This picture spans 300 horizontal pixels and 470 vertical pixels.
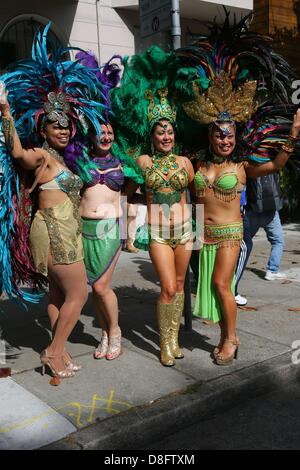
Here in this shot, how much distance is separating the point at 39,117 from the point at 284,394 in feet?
8.67

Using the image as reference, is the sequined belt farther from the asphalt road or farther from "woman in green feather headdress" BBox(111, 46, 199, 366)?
the asphalt road

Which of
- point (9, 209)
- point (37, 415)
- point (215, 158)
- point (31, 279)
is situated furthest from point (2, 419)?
point (215, 158)

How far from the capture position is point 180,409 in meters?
3.19

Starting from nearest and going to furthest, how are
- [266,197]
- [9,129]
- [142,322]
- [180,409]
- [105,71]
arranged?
[9,129] < [180,409] < [105,71] < [142,322] < [266,197]

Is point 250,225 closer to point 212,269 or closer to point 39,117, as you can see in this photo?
point 212,269

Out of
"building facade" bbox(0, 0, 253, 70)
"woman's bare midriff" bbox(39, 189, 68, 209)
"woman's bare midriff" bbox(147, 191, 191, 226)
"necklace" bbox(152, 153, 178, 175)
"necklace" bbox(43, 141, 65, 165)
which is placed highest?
"building facade" bbox(0, 0, 253, 70)

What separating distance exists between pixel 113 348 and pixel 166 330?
0.47 m

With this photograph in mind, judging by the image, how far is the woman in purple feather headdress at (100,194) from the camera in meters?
3.67

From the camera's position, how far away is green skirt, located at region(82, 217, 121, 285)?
3730 mm

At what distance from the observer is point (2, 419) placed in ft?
9.88

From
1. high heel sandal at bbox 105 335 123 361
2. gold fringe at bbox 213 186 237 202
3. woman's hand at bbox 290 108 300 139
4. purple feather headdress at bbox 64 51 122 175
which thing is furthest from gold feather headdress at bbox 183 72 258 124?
high heel sandal at bbox 105 335 123 361

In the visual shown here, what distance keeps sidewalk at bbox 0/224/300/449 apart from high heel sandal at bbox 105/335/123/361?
63mm

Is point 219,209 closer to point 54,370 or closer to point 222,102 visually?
point 222,102

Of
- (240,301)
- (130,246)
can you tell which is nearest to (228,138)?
(130,246)
